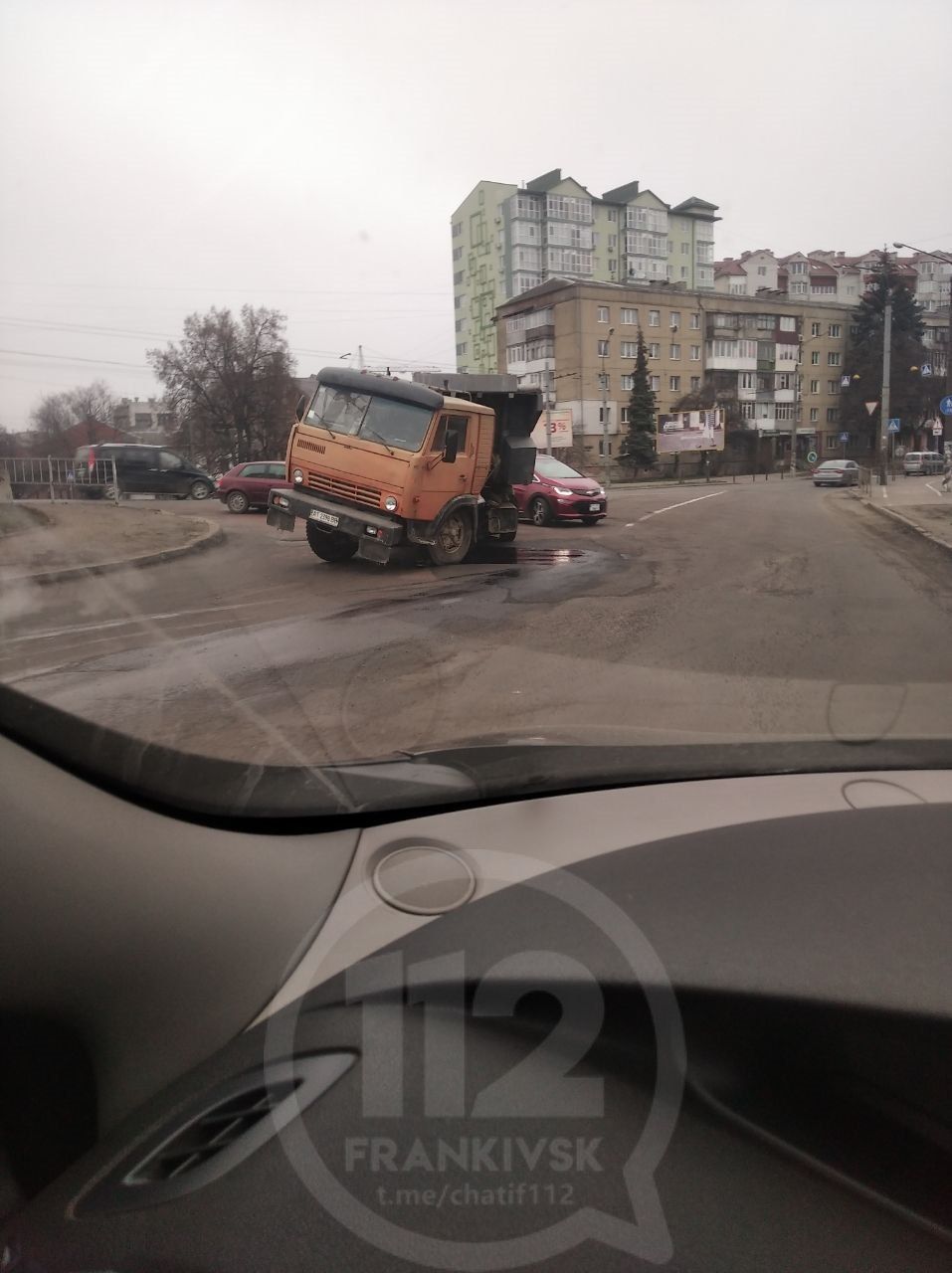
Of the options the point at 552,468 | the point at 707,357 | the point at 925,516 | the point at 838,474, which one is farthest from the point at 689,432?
the point at 552,468

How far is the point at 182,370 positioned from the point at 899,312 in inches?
2045

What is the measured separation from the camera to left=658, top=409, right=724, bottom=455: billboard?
55.3 metres

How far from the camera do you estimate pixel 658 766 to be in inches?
108

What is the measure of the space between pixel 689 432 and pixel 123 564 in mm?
52961

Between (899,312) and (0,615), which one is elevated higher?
(899,312)

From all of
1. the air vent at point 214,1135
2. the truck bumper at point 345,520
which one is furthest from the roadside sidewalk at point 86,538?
the air vent at point 214,1135

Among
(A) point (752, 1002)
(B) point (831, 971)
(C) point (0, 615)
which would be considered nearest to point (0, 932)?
(A) point (752, 1002)

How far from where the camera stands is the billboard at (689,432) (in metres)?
55.3

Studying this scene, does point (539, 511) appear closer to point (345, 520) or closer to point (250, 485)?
point (345, 520)

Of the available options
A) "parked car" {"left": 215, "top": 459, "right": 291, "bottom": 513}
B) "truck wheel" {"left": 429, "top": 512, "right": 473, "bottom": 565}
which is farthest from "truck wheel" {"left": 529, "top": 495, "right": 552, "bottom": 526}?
"parked car" {"left": 215, "top": 459, "right": 291, "bottom": 513}

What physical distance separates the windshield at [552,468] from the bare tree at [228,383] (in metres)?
6.52

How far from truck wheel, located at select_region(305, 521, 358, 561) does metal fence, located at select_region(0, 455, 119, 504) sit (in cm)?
230

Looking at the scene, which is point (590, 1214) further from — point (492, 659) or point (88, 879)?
point (492, 659)

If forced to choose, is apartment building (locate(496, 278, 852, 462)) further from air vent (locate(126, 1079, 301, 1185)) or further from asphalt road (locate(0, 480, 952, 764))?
air vent (locate(126, 1079, 301, 1185))
